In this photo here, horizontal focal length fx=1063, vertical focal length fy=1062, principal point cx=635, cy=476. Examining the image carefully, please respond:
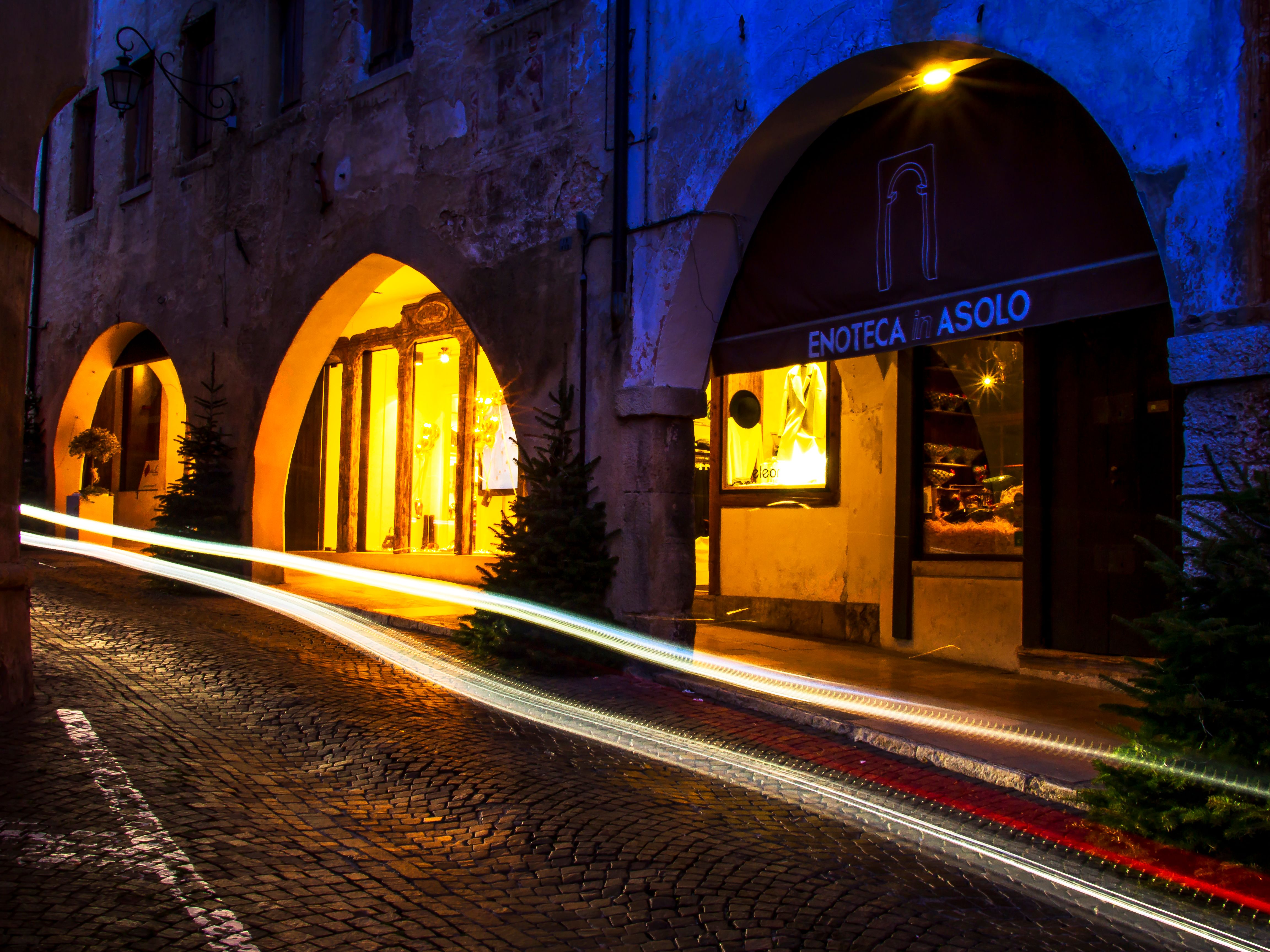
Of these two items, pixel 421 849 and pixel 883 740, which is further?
pixel 883 740

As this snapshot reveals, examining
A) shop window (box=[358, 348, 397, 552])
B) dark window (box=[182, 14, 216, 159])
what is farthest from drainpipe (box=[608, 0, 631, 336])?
shop window (box=[358, 348, 397, 552])

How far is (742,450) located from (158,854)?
990cm

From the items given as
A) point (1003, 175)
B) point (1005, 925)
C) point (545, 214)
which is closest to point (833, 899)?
point (1005, 925)

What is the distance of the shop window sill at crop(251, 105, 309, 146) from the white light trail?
10.5 m

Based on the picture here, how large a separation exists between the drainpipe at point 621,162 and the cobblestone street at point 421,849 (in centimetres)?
425

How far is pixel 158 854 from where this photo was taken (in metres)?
4.14

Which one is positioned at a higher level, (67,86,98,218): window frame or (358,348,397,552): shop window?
(67,86,98,218): window frame

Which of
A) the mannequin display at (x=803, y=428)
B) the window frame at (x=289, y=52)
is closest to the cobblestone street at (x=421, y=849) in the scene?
the mannequin display at (x=803, y=428)

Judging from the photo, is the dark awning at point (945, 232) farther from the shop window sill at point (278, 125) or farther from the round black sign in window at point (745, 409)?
the shop window sill at point (278, 125)

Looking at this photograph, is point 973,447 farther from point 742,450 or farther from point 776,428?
point 742,450

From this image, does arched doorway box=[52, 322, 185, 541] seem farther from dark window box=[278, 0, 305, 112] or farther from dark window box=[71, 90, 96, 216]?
dark window box=[278, 0, 305, 112]

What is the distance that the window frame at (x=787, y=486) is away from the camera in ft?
39.7

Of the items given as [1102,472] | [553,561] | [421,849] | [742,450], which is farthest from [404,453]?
[421,849]

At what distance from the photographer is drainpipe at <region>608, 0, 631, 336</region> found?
31.9 ft
